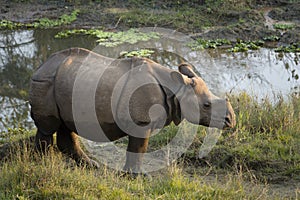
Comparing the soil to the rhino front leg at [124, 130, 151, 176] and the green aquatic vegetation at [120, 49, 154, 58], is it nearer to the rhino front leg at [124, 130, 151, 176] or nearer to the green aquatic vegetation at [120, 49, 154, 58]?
the green aquatic vegetation at [120, 49, 154, 58]

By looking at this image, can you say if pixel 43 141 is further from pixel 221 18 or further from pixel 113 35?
pixel 221 18

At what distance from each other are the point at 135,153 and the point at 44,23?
1370 centimetres

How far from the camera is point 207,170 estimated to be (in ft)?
22.4

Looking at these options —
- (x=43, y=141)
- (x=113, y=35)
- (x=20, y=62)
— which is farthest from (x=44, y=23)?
(x=43, y=141)

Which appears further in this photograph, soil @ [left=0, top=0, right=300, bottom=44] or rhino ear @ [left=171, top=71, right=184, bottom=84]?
soil @ [left=0, top=0, right=300, bottom=44]

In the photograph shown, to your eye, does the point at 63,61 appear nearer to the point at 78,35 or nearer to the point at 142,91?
the point at 142,91

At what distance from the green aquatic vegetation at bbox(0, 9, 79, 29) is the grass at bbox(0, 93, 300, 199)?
10567 mm

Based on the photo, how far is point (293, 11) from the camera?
753 inches

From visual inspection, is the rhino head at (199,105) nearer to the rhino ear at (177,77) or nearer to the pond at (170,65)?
the rhino ear at (177,77)

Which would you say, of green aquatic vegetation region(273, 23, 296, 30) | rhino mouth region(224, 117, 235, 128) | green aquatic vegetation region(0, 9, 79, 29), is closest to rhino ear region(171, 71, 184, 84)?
rhino mouth region(224, 117, 235, 128)

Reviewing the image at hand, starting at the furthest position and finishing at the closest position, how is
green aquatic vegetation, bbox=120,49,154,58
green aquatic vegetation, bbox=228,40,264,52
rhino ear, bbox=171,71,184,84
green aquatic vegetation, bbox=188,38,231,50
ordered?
green aquatic vegetation, bbox=188,38,231,50
green aquatic vegetation, bbox=228,40,264,52
green aquatic vegetation, bbox=120,49,154,58
rhino ear, bbox=171,71,184,84

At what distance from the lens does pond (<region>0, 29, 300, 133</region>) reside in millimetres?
11227

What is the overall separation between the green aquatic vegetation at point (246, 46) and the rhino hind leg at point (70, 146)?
959 cm

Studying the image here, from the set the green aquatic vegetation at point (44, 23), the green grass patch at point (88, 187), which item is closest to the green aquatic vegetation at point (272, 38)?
the green aquatic vegetation at point (44, 23)
